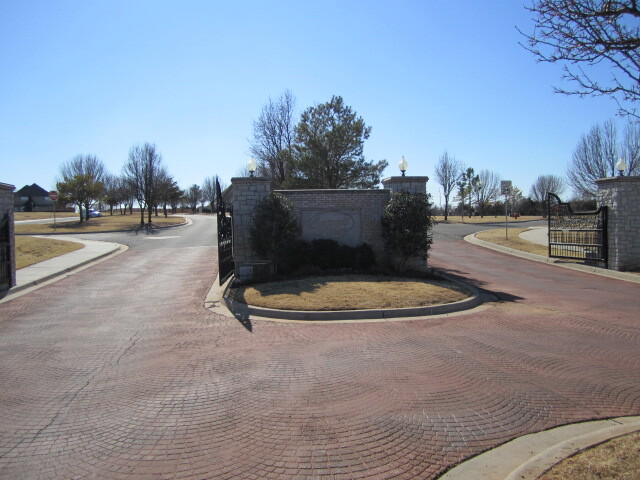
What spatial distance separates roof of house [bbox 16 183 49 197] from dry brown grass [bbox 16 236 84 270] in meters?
80.2

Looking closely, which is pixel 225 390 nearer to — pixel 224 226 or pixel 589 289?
pixel 224 226

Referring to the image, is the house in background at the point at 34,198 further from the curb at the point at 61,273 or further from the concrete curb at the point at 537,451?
the concrete curb at the point at 537,451

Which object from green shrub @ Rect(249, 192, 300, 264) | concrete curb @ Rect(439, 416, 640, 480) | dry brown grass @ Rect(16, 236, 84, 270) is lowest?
concrete curb @ Rect(439, 416, 640, 480)

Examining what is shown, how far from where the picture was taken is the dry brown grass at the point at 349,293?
911 centimetres

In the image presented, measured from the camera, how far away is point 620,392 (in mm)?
4789

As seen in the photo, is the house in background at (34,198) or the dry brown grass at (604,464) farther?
the house in background at (34,198)

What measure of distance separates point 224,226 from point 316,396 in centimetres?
948

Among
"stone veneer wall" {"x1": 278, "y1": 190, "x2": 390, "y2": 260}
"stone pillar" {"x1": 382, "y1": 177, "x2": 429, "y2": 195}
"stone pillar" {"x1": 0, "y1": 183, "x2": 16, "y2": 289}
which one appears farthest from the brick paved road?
"stone veneer wall" {"x1": 278, "y1": 190, "x2": 390, "y2": 260}

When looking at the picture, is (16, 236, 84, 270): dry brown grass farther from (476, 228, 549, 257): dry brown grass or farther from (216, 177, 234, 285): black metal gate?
(476, 228, 549, 257): dry brown grass

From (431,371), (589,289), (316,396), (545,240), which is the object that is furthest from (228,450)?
(545,240)

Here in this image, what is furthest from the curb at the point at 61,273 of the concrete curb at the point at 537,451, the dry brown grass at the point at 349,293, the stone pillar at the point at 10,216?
the concrete curb at the point at 537,451

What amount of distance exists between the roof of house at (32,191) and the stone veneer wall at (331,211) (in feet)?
303

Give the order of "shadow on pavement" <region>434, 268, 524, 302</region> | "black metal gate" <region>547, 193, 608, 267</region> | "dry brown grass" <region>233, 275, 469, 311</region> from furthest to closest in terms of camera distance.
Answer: "black metal gate" <region>547, 193, 608, 267</region>, "shadow on pavement" <region>434, 268, 524, 302</region>, "dry brown grass" <region>233, 275, 469, 311</region>

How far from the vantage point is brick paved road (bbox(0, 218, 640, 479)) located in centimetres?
354
